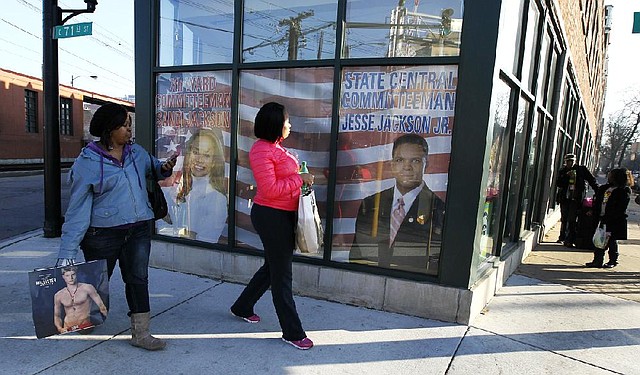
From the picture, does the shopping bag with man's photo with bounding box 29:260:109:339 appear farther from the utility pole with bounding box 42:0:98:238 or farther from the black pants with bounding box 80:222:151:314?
the utility pole with bounding box 42:0:98:238

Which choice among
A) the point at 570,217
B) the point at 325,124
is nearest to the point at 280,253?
the point at 325,124

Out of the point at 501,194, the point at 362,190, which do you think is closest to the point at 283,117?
the point at 362,190

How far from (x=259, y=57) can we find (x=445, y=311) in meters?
3.18

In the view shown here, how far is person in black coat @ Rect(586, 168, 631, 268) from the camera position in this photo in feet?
20.2

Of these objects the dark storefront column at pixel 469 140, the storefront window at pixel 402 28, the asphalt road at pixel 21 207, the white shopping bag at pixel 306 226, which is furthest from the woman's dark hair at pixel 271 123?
the asphalt road at pixel 21 207

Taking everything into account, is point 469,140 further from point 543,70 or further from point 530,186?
point 530,186

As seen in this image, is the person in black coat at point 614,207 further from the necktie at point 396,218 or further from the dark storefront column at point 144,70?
the dark storefront column at point 144,70

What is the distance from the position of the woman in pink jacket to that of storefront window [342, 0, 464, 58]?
1.57 m

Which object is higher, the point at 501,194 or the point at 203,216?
the point at 501,194

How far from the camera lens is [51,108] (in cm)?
638

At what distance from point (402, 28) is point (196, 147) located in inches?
105

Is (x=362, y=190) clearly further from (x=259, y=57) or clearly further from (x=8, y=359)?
(x=8, y=359)

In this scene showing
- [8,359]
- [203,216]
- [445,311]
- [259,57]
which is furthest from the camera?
[203,216]

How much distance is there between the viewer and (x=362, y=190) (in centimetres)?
429
